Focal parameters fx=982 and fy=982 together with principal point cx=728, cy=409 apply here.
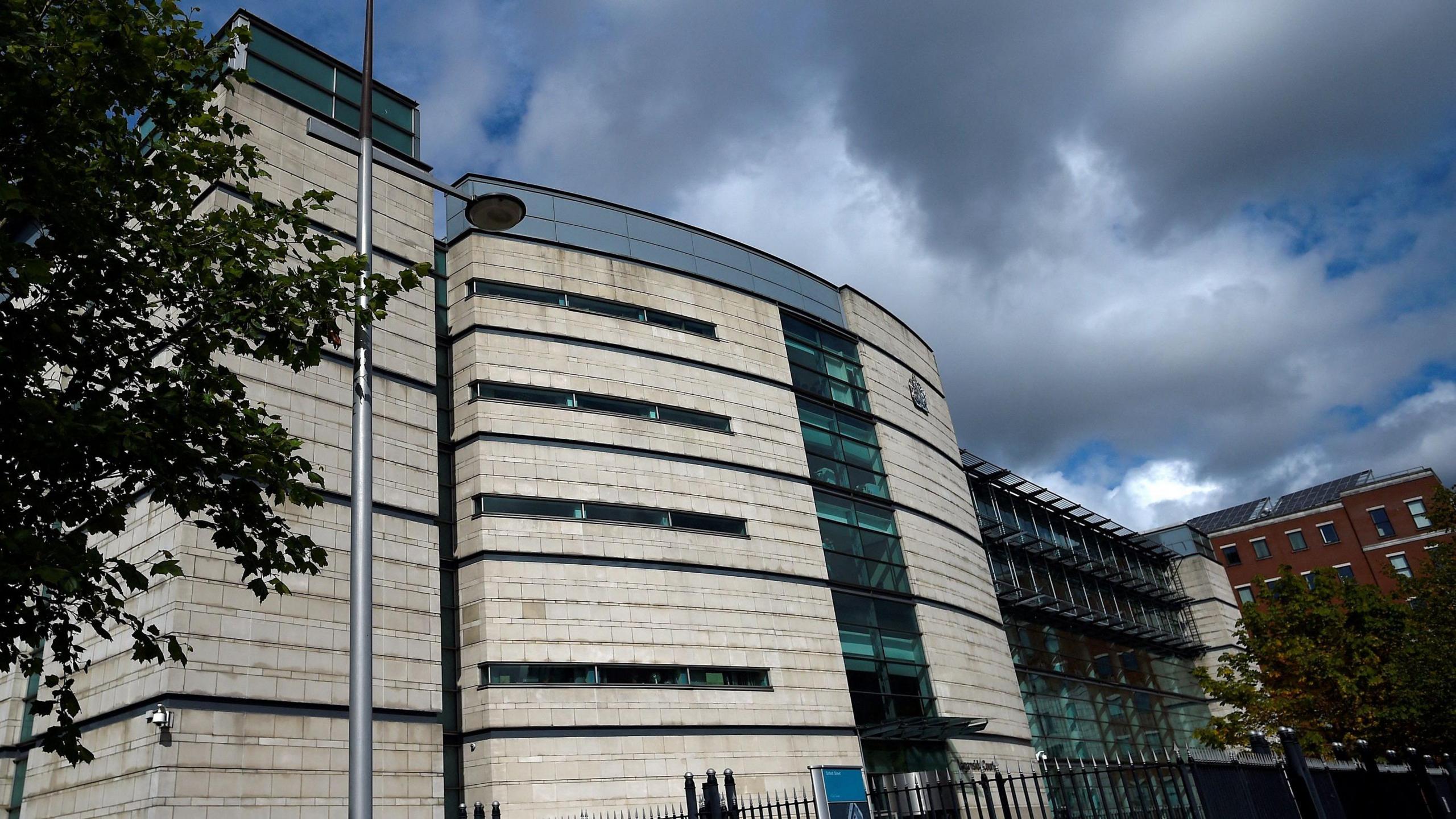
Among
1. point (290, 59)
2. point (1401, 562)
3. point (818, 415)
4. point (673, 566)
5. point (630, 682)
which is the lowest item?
point (630, 682)

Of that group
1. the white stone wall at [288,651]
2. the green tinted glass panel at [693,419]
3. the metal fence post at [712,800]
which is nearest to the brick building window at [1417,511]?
the green tinted glass panel at [693,419]

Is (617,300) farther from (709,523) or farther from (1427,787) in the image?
(1427,787)

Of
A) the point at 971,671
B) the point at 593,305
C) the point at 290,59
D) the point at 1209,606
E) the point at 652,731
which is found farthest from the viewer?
the point at 1209,606

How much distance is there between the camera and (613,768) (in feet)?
85.9

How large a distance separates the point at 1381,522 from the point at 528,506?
70067 millimetres

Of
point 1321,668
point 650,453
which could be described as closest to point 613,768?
point 650,453

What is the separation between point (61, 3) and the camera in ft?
34.5

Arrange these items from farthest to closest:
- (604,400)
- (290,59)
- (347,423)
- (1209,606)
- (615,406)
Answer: (1209,606)
(615,406)
(604,400)
(290,59)
(347,423)

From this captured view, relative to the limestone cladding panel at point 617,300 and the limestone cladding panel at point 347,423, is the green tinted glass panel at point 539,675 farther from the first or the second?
the limestone cladding panel at point 617,300

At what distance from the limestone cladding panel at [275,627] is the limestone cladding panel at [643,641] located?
2.25 meters

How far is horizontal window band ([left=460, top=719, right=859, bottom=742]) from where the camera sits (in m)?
25.3

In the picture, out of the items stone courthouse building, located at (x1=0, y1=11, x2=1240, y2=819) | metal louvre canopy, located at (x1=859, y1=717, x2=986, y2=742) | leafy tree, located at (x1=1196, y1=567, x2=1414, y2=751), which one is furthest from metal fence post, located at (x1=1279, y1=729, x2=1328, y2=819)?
leafy tree, located at (x1=1196, y1=567, x2=1414, y2=751)

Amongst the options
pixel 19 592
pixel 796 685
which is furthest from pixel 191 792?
pixel 796 685

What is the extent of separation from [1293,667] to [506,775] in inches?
1192
